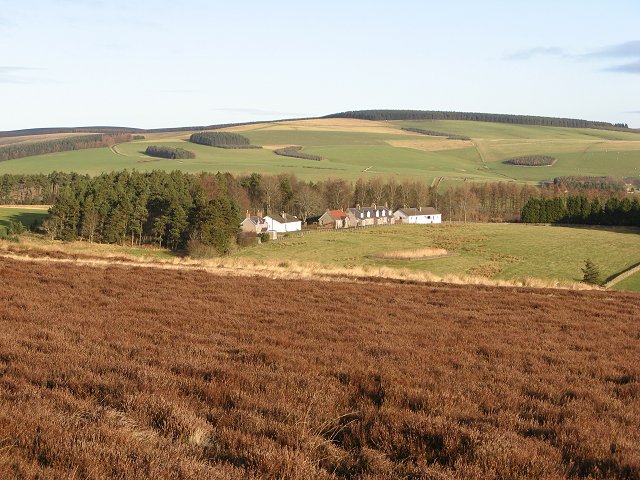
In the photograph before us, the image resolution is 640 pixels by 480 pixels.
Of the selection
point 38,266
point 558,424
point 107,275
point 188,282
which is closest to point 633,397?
point 558,424

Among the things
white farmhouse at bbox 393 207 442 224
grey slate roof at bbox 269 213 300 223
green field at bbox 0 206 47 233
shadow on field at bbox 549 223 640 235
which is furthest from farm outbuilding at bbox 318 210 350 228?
green field at bbox 0 206 47 233

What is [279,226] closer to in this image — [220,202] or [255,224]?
[255,224]

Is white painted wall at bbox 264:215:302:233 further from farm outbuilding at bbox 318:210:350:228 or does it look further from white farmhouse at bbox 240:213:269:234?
farm outbuilding at bbox 318:210:350:228

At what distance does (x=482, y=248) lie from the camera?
278ft

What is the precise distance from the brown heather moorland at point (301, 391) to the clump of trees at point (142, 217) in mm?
59089

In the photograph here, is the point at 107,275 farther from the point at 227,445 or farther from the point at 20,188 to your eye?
the point at 20,188

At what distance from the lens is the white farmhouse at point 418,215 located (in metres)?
134

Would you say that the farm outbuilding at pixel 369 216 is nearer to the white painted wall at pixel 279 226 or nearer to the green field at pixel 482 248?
the white painted wall at pixel 279 226

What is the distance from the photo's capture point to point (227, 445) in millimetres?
6621

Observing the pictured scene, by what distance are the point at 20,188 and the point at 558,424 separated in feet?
520

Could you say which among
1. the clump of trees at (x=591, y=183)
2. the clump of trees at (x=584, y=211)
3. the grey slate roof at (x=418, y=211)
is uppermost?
the clump of trees at (x=591, y=183)

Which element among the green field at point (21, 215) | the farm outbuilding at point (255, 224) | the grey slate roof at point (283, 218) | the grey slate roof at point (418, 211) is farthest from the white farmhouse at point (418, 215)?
the green field at point (21, 215)

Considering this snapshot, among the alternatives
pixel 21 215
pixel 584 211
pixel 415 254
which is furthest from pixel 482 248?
pixel 21 215

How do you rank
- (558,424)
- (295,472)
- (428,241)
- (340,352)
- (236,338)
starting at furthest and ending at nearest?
(428,241) → (236,338) → (340,352) → (558,424) → (295,472)
